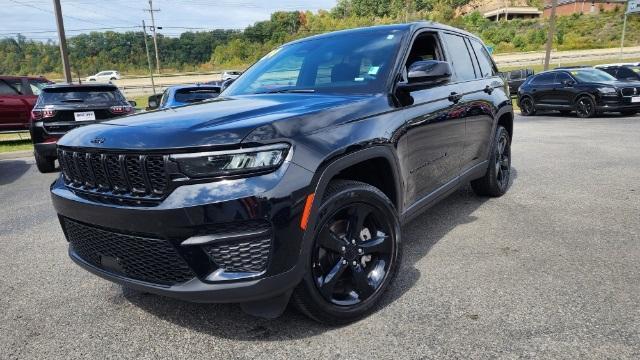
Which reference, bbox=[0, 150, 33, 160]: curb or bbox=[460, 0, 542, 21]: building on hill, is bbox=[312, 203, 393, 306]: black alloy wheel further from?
bbox=[460, 0, 542, 21]: building on hill

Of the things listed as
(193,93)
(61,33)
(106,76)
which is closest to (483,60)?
(193,93)

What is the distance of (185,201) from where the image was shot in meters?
2.08

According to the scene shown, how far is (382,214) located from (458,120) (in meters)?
1.66

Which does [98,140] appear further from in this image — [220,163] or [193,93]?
[193,93]

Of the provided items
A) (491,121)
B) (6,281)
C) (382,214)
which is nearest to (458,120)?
(491,121)

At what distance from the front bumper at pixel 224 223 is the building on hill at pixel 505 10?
9801 centimetres

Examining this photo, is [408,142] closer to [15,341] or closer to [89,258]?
[89,258]

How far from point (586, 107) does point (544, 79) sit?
1.86 meters

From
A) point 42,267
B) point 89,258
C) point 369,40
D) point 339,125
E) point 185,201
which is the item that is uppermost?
point 369,40

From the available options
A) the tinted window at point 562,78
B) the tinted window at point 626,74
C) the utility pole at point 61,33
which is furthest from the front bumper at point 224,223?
the utility pole at point 61,33

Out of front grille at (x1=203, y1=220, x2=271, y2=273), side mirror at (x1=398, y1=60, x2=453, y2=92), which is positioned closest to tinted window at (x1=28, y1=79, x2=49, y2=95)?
side mirror at (x1=398, y1=60, x2=453, y2=92)

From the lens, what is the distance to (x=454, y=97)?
388cm

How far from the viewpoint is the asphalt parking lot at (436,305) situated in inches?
95.5

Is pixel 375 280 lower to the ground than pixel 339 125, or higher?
lower
